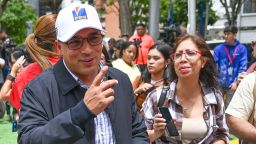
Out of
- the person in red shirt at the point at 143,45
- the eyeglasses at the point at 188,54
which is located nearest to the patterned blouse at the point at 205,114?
the eyeglasses at the point at 188,54

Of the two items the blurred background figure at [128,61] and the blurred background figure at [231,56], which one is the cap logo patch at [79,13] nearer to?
the blurred background figure at [128,61]

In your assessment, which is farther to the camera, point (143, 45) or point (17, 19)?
point (17, 19)

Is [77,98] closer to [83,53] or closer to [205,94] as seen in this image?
[83,53]

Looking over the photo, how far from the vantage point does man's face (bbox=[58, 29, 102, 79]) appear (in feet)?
8.36

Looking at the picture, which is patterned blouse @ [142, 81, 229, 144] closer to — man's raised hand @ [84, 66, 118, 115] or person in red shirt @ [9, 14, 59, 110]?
person in red shirt @ [9, 14, 59, 110]

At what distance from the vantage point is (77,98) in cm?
264

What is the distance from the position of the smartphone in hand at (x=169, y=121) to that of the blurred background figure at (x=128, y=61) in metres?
4.22

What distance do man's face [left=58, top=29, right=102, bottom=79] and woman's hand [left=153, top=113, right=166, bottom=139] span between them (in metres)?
1.42

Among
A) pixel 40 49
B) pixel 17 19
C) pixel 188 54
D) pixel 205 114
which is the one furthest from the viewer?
pixel 17 19

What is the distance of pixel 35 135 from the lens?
96.0 inches

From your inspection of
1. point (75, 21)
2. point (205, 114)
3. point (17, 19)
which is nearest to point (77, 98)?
point (75, 21)

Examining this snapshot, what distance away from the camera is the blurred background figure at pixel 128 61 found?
28.3 ft

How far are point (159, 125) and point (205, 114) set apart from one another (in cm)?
42

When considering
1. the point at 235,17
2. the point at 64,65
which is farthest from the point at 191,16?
the point at 235,17
